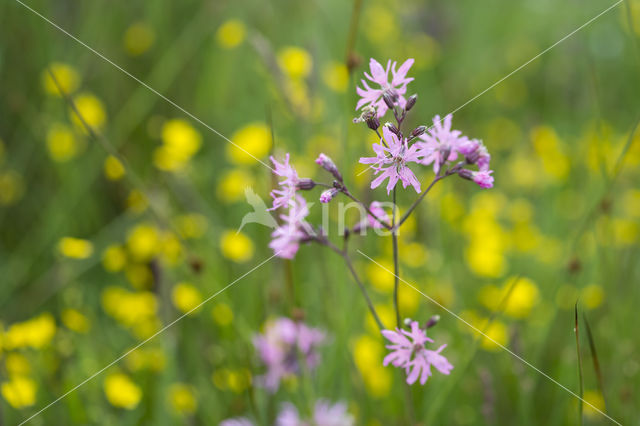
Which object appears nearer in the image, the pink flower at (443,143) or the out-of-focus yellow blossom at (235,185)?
the pink flower at (443,143)

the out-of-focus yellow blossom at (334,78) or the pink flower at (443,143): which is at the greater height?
the out-of-focus yellow blossom at (334,78)

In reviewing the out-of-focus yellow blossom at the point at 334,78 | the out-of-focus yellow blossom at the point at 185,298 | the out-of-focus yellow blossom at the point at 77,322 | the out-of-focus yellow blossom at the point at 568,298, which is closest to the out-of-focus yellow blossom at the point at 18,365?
the out-of-focus yellow blossom at the point at 77,322

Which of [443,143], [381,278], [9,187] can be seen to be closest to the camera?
[443,143]

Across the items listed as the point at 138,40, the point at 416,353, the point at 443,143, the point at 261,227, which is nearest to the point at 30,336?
the point at 261,227

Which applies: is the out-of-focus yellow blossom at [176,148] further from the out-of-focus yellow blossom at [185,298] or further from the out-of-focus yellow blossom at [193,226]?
the out-of-focus yellow blossom at [185,298]

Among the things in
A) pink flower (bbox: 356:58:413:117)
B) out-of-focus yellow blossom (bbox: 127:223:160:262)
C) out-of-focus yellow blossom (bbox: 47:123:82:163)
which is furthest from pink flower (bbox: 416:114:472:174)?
out-of-focus yellow blossom (bbox: 47:123:82:163)

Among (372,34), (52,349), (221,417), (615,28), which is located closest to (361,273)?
(221,417)

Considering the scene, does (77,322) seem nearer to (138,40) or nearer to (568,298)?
(568,298)
